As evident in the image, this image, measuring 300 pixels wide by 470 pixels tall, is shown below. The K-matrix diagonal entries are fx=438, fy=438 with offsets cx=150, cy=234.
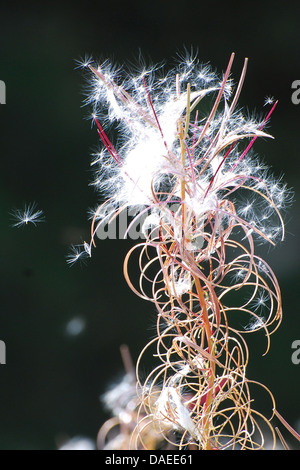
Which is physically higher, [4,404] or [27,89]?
[27,89]

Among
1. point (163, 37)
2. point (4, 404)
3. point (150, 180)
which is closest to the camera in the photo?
point (150, 180)

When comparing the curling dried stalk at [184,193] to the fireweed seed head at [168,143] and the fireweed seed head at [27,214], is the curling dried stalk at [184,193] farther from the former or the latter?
the fireweed seed head at [27,214]

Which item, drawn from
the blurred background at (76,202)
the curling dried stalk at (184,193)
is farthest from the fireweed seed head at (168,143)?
the blurred background at (76,202)

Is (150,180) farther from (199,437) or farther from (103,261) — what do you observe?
(103,261)

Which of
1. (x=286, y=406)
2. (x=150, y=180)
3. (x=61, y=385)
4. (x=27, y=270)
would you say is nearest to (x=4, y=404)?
(x=61, y=385)

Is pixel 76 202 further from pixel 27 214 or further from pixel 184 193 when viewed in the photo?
pixel 184 193

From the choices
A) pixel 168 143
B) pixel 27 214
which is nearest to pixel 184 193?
pixel 168 143

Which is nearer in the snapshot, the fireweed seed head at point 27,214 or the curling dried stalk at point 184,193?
the curling dried stalk at point 184,193

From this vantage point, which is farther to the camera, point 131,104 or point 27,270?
point 27,270
